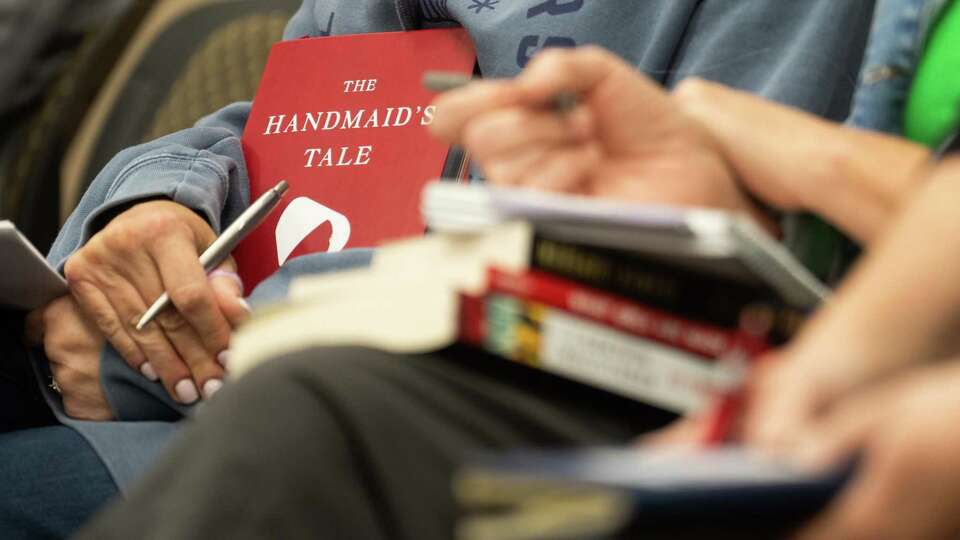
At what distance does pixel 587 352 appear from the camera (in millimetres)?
563

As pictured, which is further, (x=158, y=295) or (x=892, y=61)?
(x=158, y=295)

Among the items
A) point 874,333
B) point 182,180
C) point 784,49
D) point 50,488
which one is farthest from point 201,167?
point 874,333

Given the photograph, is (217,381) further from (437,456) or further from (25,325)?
(437,456)

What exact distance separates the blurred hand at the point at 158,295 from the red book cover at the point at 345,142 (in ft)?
0.39

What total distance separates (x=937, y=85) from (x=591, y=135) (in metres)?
0.25

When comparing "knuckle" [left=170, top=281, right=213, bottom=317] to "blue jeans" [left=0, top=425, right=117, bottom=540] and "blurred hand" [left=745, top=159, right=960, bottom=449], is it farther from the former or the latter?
"blurred hand" [left=745, top=159, right=960, bottom=449]

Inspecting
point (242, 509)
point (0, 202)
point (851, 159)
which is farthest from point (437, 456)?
point (0, 202)

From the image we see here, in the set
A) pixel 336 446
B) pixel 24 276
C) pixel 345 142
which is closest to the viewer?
pixel 336 446

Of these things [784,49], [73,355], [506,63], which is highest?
[784,49]

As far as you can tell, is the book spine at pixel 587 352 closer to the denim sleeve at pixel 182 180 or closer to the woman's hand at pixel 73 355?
the denim sleeve at pixel 182 180

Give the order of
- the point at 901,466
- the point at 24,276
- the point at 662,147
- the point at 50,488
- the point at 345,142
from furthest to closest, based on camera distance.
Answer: the point at 345,142 < the point at 24,276 < the point at 50,488 < the point at 662,147 < the point at 901,466

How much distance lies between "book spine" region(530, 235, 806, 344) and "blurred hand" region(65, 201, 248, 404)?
24.7 inches

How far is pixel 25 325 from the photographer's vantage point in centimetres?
119

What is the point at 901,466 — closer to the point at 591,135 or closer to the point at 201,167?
the point at 591,135
